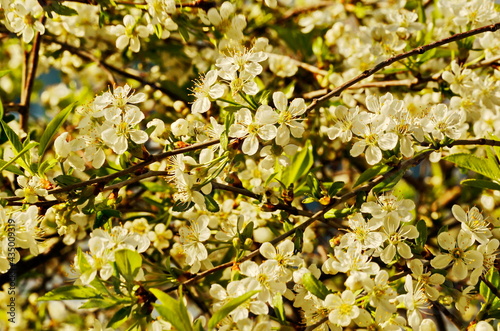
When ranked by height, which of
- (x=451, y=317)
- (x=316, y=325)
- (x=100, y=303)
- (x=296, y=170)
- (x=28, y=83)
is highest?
(x=28, y=83)

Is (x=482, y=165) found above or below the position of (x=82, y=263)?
below

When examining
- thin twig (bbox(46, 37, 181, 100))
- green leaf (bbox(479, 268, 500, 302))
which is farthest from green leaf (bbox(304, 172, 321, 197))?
thin twig (bbox(46, 37, 181, 100))

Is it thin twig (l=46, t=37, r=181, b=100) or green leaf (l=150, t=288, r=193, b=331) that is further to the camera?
thin twig (l=46, t=37, r=181, b=100)

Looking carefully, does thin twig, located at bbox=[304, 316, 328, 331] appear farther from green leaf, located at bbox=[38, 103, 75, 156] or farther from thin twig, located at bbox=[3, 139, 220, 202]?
green leaf, located at bbox=[38, 103, 75, 156]

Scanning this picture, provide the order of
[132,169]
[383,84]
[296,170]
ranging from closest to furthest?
[132,169] < [296,170] < [383,84]

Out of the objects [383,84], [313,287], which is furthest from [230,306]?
[383,84]

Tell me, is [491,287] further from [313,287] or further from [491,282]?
[313,287]
